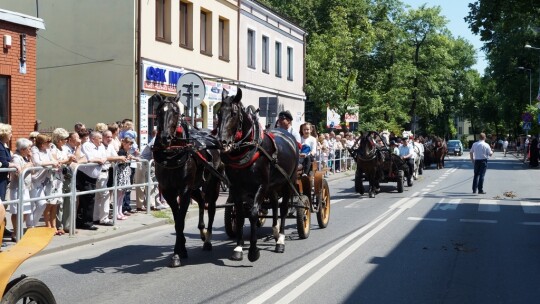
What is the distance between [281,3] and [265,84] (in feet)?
76.0

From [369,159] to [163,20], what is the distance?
1029cm

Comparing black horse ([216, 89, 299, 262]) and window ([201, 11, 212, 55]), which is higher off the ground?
window ([201, 11, 212, 55])

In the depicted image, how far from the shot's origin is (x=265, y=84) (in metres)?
34.9

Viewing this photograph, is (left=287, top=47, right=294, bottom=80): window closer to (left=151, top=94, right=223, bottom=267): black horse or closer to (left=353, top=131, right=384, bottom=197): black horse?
(left=353, top=131, right=384, bottom=197): black horse

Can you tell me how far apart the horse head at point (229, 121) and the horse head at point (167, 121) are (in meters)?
0.59

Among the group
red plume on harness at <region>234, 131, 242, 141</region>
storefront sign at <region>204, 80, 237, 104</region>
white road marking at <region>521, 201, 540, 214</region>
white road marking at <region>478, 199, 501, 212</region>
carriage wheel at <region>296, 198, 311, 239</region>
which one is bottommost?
white road marking at <region>521, 201, 540, 214</region>

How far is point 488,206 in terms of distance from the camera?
17.1 m

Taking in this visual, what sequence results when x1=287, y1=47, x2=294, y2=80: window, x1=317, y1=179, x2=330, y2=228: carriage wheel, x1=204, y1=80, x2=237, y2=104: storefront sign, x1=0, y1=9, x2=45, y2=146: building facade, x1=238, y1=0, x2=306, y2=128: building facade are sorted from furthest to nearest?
x1=287, y1=47, x2=294, y2=80: window < x1=238, y1=0, x2=306, y2=128: building facade < x1=204, y1=80, x2=237, y2=104: storefront sign < x1=0, y1=9, x2=45, y2=146: building facade < x1=317, y1=179, x2=330, y2=228: carriage wheel

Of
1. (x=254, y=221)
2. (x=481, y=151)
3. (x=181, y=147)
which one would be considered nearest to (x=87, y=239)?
(x=181, y=147)

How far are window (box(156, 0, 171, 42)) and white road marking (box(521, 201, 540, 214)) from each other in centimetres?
1353

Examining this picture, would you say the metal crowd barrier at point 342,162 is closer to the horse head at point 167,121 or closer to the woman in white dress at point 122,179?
the woman in white dress at point 122,179

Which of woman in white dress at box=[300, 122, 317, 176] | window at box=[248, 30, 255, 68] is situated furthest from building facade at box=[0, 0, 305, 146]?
woman in white dress at box=[300, 122, 317, 176]

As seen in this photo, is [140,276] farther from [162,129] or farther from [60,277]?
[162,129]

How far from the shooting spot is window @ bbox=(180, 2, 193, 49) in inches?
1027
